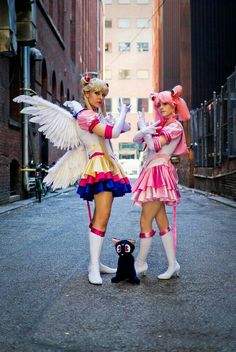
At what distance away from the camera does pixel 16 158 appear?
56.1 feet

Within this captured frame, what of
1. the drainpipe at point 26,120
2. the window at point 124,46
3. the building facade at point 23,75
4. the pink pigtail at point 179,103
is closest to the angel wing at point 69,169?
the pink pigtail at point 179,103

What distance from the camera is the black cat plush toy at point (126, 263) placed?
498 cm

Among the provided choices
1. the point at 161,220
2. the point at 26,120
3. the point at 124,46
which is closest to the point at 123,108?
the point at 161,220

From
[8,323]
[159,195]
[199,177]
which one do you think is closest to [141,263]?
[159,195]

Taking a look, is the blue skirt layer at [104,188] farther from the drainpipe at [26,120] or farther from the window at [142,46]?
the window at [142,46]

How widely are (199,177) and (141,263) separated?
20.2 m

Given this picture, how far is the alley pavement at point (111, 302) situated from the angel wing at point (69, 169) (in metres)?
0.92

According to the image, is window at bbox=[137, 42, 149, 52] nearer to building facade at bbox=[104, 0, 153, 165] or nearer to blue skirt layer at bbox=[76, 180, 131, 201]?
building facade at bbox=[104, 0, 153, 165]

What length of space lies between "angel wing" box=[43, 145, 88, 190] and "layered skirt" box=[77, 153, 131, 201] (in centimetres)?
29

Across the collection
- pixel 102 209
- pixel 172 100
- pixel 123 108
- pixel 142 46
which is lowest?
pixel 102 209

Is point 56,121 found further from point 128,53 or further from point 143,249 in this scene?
point 128,53

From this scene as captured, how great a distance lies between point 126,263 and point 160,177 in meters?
0.85

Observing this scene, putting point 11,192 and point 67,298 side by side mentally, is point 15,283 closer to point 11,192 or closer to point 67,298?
point 67,298

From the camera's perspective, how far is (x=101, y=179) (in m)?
5.13
